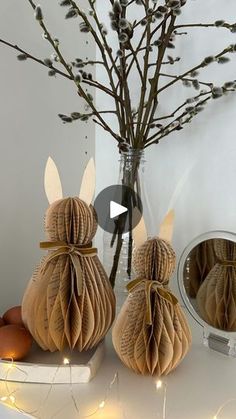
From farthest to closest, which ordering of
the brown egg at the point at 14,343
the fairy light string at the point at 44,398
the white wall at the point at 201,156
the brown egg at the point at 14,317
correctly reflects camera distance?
1. the white wall at the point at 201,156
2. the brown egg at the point at 14,317
3. the brown egg at the point at 14,343
4. the fairy light string at the point at 44,398

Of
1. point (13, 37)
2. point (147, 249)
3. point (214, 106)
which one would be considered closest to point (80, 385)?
point (147, 249)

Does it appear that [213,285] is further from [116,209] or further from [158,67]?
[158,67]

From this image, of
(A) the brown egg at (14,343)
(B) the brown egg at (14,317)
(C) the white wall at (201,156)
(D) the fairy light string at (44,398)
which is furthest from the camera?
(C) the white wall at (201,156)

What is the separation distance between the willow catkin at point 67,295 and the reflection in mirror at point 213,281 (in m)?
0.16

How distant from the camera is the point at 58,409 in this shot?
664 millimetres

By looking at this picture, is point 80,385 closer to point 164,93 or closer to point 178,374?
point 178,374

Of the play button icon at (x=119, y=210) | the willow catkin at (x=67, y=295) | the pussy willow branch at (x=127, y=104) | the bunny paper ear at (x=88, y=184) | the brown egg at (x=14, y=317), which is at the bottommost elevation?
the brown egg at (x=14, y=317)

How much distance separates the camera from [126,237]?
0.97m

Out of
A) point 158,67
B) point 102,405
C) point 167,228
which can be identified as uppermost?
point 158,67

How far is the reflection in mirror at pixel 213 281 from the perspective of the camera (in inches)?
33.3

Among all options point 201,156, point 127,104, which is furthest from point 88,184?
point 201,156

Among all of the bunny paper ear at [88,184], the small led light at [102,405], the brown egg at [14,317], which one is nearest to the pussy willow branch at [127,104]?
the bunny paper ear at [88,184]

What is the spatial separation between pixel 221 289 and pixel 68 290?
0.26 metres

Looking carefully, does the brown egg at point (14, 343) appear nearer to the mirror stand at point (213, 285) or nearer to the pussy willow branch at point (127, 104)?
the mirror stand at point (213, 285)
